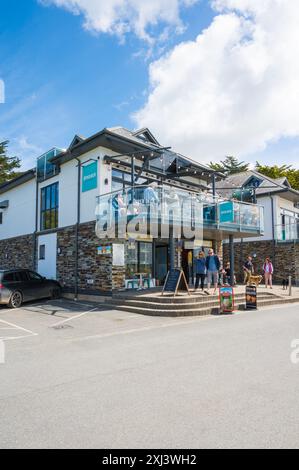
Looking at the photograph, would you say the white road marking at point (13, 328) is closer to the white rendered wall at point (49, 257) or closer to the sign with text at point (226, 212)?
the white rendered wall at point (49, 257)

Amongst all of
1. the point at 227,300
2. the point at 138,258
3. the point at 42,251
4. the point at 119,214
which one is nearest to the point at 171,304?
the point at 227,300

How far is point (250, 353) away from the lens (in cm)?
666

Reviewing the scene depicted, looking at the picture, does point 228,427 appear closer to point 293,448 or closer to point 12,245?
point 293,448

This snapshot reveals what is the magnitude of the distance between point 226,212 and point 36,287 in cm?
936

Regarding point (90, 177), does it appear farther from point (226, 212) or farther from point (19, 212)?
point (19, 212)

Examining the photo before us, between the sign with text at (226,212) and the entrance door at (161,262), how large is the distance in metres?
3.57

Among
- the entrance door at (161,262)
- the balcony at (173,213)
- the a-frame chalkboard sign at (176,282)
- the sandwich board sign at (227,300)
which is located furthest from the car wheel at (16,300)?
the sandwich board sign at (227,300)

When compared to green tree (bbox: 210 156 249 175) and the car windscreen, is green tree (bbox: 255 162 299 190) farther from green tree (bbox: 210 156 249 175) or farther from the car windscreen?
the car windscreen

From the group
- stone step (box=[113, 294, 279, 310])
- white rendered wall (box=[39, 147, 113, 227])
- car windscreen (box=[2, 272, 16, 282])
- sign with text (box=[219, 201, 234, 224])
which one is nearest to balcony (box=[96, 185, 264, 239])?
sign with text (box=[219, 201, 234, 224])

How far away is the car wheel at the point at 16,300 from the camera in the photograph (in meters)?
14.5

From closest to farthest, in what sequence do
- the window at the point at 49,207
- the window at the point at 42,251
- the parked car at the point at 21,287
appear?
the parked car at the point at 21,287
the window at the point at 49,207
the window at the point at 42,251

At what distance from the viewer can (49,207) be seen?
20.6 meters
